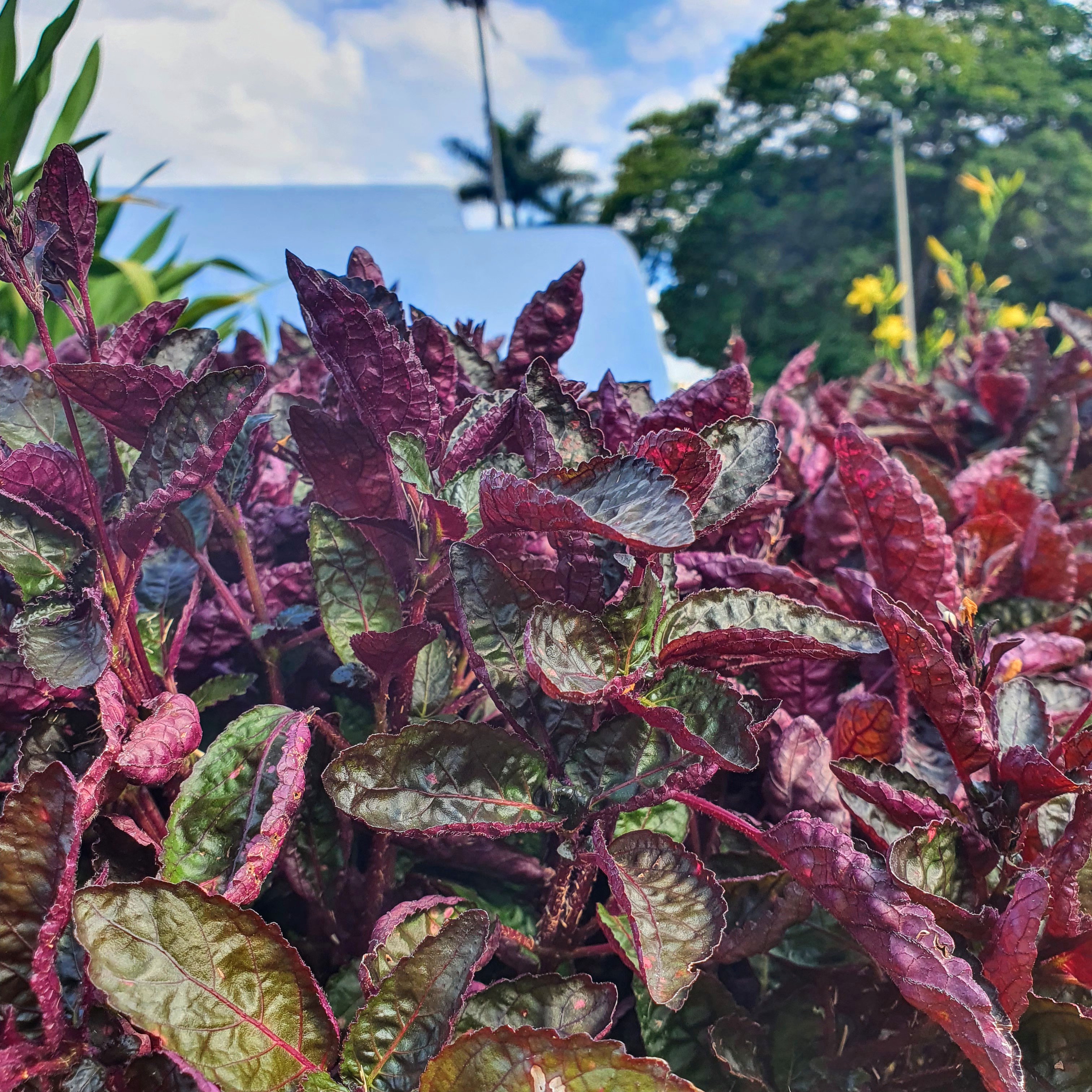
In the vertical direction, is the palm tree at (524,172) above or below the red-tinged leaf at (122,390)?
above

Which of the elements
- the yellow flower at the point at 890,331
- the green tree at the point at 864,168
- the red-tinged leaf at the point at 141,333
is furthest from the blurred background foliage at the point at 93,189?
the green tree at the point at 864,168

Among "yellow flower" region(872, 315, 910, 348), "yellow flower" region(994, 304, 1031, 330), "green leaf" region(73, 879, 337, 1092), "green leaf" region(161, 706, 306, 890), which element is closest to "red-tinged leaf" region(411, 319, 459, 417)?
"green leaf" region(161, 706, 306, 890)

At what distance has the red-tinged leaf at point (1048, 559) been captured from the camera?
36.2 inches

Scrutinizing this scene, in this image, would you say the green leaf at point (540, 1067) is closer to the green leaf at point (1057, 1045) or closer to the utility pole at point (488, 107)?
the green leaf at point (1057, 1045)

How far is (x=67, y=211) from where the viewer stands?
54 centimetres

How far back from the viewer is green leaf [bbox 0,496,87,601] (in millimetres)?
563

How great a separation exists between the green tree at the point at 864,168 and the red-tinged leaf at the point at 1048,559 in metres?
17.7

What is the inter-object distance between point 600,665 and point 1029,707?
1.23 feet

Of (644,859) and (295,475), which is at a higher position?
(295,475)

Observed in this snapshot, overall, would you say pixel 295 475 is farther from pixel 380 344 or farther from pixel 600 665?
pixel 600 665

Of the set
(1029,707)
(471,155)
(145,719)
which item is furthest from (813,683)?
(471,155)

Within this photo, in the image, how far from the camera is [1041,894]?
48 cm

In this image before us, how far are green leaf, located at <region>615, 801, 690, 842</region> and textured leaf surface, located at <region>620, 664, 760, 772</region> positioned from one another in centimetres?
14

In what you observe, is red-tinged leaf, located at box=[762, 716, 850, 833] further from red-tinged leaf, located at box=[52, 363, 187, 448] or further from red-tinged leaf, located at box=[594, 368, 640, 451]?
red-tinged leaf, located at box=[52, 363, 187, 448]
